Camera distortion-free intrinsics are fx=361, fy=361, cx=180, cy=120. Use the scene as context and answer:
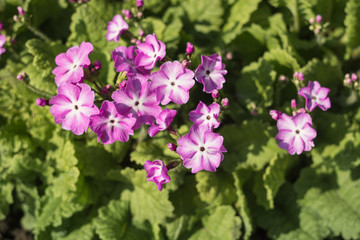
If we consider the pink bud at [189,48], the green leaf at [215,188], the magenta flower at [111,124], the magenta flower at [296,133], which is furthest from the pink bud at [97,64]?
the magenta flower at [296,133]

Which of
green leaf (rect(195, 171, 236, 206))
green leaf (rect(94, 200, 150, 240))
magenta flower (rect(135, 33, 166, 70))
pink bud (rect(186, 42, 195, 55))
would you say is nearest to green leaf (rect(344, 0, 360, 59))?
pink bud (rect(186, 42, 195, 55))

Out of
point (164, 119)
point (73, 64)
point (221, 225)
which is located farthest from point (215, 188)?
point (73, 64)

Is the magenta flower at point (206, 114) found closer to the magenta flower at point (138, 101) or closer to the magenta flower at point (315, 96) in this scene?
the magenta flower at point (138, 101)

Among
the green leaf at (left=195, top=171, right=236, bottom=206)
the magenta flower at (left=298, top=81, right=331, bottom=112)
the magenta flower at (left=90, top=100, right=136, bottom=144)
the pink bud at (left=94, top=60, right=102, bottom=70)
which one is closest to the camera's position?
the magenta flower at (left=90, top=100, right=136, bottom=144)

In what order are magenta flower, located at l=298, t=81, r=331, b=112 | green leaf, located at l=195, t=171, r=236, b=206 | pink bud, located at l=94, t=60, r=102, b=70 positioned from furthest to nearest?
green leaf, located at l=195, t=171, r=236, b=206
magenta flower, located at l=298, t=81, r=331, b=112
pink bud, located at l=94, t=60, r=102, b=70

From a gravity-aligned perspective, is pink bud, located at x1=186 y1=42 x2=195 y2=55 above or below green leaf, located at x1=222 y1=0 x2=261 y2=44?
above

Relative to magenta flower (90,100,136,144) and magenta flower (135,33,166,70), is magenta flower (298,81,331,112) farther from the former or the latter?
magenta flower (90,100,136,144)
